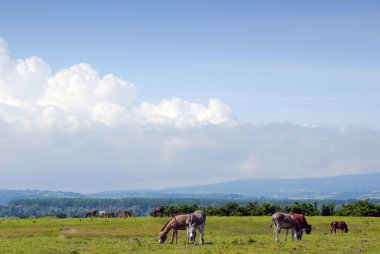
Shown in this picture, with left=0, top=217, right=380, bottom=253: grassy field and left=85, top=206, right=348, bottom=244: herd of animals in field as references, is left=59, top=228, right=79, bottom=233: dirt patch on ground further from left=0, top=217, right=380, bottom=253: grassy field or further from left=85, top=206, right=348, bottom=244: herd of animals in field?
left=85, top=206, right=348, bottom=244: herd of animals in field

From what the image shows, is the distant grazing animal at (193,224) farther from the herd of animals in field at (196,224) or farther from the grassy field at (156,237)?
the grassy field at (156,237)

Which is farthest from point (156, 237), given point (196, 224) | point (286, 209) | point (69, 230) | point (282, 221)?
point (286, 209)

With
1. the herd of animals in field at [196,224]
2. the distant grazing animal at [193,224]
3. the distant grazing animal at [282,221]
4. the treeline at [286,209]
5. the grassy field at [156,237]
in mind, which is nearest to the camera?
the grassy field at [156,237]

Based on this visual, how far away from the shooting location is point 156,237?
51531 millimetres

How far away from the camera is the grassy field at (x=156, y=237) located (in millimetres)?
35562

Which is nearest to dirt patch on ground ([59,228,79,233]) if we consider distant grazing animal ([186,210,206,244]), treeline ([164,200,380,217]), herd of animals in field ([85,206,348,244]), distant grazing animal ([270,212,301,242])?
herd of animals in field ([85,206,348,244])

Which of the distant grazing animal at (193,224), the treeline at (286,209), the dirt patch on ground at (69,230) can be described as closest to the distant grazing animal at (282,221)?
the distant grazing animal at (193,224)

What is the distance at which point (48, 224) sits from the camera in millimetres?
61656

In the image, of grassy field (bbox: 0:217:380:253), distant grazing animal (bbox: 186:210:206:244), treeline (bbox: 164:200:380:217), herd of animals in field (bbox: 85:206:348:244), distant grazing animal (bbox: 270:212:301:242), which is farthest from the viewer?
treeline (bbox: 164:200:380:217)

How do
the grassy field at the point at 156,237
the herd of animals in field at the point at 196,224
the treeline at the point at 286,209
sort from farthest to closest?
the treeline at the point at 286,209 < the herd of animals in field at the point at 196,224 < the grassy field at the point at 156,237

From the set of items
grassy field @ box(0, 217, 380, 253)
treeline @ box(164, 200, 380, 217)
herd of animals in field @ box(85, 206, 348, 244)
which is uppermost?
treeline @ box(164, 200, 380, 217)

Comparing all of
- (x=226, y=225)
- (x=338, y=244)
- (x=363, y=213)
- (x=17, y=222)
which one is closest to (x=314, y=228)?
(x=226, y=225)

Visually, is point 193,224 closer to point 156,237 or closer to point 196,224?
point 196,224

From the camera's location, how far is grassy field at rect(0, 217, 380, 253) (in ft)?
117
